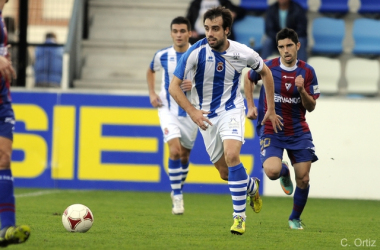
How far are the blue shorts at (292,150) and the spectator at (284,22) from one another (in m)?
5.38

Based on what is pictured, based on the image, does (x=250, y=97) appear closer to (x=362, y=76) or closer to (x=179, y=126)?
(x=179, y=126)

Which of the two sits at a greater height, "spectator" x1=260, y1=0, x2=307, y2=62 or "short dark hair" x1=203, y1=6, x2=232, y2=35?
"short dark hair" x1=203, y1=6, x2=232, y2=35

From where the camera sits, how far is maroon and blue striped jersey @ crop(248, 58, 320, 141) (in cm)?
743

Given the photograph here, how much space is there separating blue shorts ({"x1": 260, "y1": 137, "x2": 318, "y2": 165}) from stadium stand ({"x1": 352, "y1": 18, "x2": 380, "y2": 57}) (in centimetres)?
653

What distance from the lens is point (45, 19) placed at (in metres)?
14.0

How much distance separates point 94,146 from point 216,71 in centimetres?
522

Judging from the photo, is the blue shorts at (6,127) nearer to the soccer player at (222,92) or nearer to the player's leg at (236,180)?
the soccer player at (222,92)

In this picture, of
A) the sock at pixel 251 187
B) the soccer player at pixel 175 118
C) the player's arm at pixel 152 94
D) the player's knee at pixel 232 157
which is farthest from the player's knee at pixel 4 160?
the player's arm at pixel 152 94

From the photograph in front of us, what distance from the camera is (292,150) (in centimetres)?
743

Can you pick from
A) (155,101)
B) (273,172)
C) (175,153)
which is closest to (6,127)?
(273,172)

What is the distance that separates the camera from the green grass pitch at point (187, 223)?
19.3 ft

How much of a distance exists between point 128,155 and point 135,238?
5.52m

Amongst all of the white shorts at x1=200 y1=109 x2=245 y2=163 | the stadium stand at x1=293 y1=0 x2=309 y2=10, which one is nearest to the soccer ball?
the white shorts at x1=200 y1=109 x2=245 y2=163

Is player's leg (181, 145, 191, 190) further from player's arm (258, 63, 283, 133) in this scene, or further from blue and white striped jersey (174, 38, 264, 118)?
player's arm (258, 63, 283, 133)
